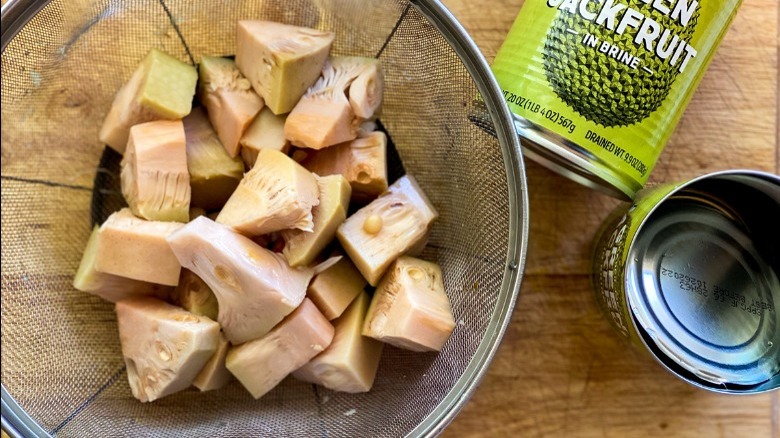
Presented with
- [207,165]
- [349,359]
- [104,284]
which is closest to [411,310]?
[349,359]

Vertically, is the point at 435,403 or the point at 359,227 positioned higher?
the point at 359,227

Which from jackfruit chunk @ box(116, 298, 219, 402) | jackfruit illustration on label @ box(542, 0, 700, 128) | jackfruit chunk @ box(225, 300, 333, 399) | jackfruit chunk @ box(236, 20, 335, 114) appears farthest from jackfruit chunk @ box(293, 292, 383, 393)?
jackfruit illustration on label @ box(542, 0, 700, 128)

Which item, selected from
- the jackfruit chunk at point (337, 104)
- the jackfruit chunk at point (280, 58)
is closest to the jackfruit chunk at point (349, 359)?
the jackfruit chunk at point (337, 104)

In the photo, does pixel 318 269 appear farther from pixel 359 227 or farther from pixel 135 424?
pixel 135 424

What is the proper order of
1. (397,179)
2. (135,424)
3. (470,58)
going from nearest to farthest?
(470,58), (135,424), (397,179)

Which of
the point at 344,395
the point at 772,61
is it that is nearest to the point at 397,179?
the point at 344,395

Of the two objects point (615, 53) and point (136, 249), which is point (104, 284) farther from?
point (615, 53)

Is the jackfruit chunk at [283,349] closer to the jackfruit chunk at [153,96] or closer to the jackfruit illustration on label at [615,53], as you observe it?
the jackfruit chunk at [153,96]
